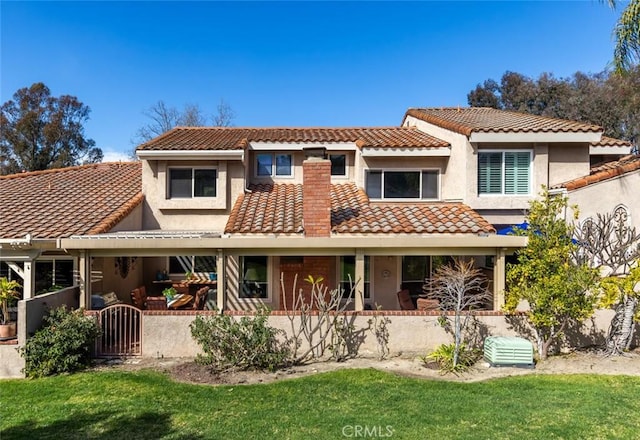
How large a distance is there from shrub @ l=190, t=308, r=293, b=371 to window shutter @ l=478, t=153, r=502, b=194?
11705mm

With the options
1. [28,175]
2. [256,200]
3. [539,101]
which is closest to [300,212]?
[256,200]

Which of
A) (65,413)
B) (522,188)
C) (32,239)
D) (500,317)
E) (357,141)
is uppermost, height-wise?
(357,141)

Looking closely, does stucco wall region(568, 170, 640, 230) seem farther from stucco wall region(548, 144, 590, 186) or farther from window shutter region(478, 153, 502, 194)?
window shutter region(478, 153, 502, 194)

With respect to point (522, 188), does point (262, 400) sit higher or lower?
lower

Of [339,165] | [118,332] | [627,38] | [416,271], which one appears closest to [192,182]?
[339,165]

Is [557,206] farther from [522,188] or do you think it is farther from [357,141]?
[357,141]

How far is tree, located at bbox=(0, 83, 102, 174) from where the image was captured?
5588 cm

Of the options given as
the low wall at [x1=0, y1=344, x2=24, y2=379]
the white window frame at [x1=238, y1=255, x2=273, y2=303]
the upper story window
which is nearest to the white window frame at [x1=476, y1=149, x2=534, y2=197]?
the upper story window

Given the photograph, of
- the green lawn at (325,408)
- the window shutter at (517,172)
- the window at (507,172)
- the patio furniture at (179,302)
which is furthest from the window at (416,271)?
the patio furniture at (179,302)

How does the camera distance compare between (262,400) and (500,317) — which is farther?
(500,317)

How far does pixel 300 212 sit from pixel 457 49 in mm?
20454

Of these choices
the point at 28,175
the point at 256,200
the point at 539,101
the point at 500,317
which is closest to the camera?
the point at 500,317

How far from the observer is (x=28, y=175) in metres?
23.0

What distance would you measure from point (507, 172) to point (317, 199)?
30.1ft
